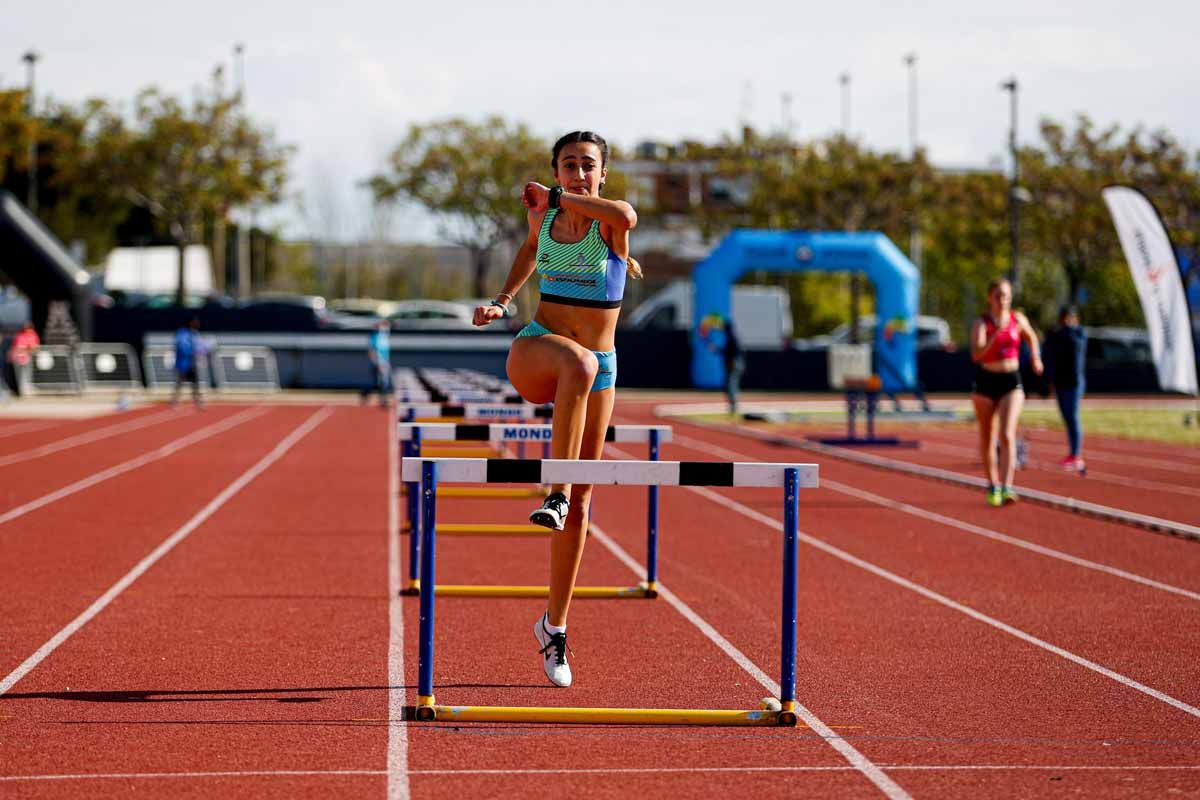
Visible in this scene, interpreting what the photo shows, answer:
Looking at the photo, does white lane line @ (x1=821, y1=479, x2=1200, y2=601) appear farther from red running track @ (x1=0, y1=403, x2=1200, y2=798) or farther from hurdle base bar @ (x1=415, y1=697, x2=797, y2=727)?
hurdle base bar @ (x1=415, y1=697, x2=797, y2=727)

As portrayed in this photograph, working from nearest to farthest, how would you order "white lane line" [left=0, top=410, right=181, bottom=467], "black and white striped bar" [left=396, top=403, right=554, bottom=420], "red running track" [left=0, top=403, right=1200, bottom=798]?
"red running track" [left=0, top=403, right=1200, bottom=798], "black and white striped bar" [left=396, top=403, right=554, bottom=420], "white lane line" [left=0, top=410, right=181, bottom=467]

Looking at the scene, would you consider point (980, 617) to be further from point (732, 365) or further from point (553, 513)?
point (732, 365)

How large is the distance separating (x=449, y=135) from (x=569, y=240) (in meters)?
53.6

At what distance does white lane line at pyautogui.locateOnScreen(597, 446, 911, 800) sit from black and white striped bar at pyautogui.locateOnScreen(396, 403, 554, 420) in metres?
1.17

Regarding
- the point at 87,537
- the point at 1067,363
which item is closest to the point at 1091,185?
the point at 1067,363

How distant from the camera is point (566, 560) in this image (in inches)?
246

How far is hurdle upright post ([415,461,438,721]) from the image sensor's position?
5.77 m

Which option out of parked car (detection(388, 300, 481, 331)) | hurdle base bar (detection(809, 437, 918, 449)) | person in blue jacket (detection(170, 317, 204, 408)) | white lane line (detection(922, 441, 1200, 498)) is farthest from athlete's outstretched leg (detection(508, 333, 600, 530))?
parked car (detection(388, 300, 481, 331))

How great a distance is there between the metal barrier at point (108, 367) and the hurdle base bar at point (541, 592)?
3224 cm

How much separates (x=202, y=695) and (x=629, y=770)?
1.95 meters

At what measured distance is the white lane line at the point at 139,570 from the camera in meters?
6.88

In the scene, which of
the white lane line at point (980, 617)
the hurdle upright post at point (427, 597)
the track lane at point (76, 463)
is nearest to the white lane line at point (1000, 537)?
the white lane line at point (980, 617)

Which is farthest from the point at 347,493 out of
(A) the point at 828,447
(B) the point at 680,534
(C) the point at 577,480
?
(C) the point at 577,480

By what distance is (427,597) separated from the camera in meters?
5.75
